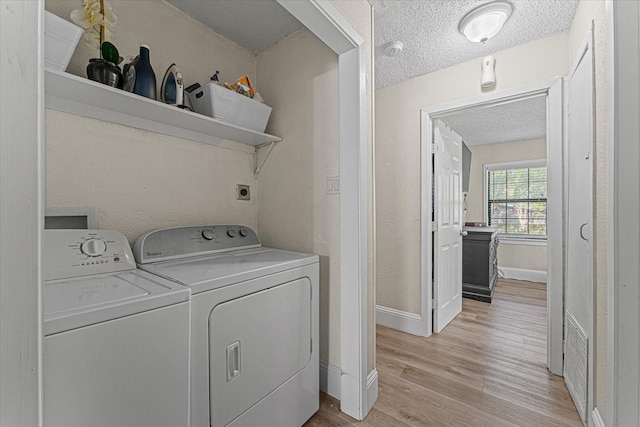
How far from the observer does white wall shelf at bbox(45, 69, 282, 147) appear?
1094mm

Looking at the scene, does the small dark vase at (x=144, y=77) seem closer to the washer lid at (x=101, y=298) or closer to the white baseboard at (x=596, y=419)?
the washer lid at (x=101, y=298)

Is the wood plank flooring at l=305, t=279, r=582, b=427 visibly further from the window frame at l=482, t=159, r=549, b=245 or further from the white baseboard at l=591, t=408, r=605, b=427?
the window frame at l=482, t=159, r=549, b=245

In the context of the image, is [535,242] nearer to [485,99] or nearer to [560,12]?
[485,99]

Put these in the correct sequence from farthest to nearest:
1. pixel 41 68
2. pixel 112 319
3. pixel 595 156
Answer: pixel 595 156 → pixel 112 319 → pixel 41 68

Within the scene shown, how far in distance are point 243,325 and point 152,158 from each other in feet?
3.54

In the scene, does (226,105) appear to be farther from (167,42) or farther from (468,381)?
(468,381)

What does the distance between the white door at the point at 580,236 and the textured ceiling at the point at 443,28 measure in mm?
401

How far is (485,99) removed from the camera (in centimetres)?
216

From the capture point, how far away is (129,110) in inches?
52.4

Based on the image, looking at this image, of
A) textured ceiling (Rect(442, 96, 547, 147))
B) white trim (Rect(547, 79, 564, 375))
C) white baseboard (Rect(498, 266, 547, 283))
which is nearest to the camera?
white trim (Rect(547, 79, 564, 375))

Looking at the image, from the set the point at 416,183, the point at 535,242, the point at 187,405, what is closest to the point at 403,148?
the point at 416,183

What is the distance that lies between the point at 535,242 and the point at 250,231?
4.94 m

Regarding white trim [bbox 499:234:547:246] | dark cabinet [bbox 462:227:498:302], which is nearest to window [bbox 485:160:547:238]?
white trim [bbox 499:234:547:246]

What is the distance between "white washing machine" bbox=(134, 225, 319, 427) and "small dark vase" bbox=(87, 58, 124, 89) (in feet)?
2.31
